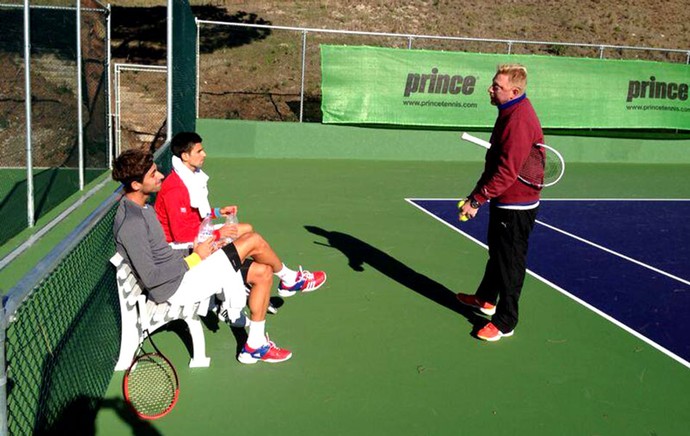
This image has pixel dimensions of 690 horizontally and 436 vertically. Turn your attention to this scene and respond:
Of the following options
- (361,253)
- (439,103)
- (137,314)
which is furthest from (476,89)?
(137,314)

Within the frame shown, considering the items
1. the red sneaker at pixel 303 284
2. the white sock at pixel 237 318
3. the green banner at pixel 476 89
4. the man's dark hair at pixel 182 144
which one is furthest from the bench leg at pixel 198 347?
the green banner at pixel 476 89

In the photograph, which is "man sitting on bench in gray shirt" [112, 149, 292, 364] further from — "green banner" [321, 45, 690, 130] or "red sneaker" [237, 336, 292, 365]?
"green banner" [321, 45, 690, 130]

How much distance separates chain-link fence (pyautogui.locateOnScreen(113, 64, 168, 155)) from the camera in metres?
15.8

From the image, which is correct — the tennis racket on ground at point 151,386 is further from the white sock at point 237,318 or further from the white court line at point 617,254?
the white court line at point 617,254

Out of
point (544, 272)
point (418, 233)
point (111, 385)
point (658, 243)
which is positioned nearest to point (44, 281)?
point (111, 385)

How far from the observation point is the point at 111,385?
459 centimetres

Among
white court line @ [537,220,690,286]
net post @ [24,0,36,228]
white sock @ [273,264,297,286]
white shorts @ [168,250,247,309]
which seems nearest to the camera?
white shorts @ [168,250,247,309]

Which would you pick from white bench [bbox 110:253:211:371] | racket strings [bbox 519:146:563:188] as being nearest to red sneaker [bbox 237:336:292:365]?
white bench [bbox 110:253:211:371]

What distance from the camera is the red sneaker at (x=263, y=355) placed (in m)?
4.97

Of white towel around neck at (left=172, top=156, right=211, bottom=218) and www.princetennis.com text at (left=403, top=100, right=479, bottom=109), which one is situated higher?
www.princetennis.com text at (left=403, top=100, right=479, bottom=109)

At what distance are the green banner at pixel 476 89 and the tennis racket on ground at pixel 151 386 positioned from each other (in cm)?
1104

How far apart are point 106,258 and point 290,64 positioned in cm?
1936

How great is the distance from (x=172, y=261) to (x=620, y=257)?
18.4 ft

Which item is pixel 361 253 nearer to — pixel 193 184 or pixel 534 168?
pixel 193 184
